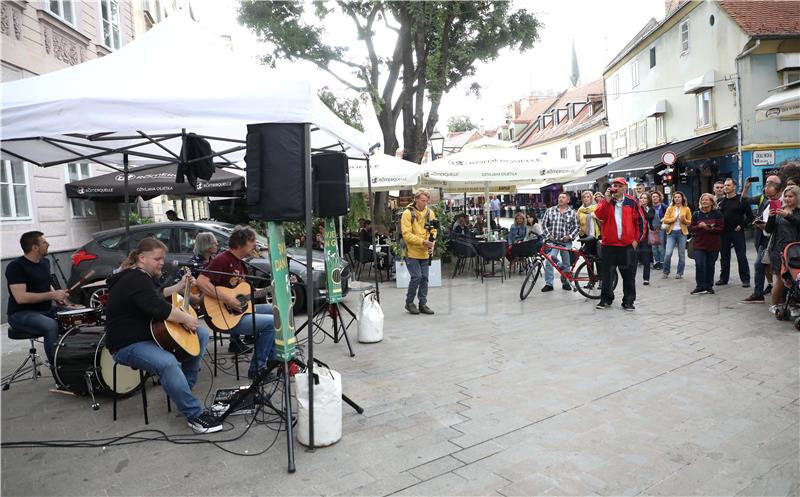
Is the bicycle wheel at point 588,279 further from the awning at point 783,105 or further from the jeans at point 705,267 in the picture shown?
the awning at point 783,105

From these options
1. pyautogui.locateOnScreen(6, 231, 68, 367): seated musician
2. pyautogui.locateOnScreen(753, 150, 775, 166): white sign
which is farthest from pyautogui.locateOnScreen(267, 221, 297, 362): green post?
pyautogui.locateOnScreen(753, 150, 775, 166): white sign

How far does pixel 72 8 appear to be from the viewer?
12.2 meters

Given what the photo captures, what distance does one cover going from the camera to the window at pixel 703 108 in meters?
20.6

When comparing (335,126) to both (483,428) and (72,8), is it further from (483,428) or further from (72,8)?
(72,8)

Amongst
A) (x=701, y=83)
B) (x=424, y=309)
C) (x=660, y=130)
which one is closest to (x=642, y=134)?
(x=660, y=130)

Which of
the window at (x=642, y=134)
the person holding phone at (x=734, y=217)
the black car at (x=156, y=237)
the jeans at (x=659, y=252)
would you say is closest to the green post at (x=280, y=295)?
the black car at (x=156, y=237)

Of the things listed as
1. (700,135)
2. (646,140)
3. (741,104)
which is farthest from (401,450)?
(646,140)

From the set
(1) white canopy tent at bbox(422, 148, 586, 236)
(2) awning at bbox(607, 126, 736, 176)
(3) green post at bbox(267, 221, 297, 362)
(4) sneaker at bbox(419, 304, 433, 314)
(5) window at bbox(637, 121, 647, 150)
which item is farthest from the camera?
(5) window at bbox(637, 121, 647, 150)

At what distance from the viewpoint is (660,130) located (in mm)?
24781

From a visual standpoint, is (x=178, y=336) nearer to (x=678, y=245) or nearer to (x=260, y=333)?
(x=260, y=333)

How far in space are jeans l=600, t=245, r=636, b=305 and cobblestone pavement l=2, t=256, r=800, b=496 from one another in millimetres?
1107

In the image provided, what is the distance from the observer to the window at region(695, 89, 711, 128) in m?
20.6

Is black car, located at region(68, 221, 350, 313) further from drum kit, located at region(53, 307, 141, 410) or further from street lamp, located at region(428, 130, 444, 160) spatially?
street lamp, located at region(428, 130, 444, 160)

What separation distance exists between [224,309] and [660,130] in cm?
2458
